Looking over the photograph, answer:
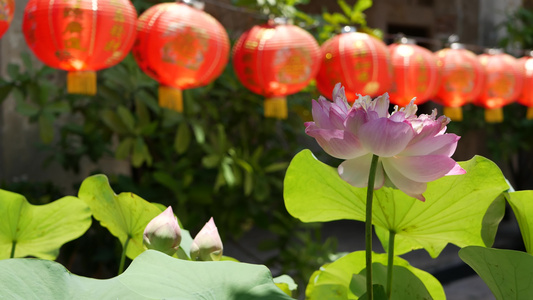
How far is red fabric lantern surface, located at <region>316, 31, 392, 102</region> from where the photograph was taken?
6.07 feet

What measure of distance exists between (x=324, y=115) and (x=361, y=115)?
0.02m

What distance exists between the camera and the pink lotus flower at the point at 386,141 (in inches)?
12.5

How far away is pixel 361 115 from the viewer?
0.32 m

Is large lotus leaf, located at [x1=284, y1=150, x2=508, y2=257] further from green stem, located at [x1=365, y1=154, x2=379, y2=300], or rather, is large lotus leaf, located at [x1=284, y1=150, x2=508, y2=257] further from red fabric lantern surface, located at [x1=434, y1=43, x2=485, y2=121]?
red fabric lantern surface, located at [x1=434, y1=43, x2=485, y2=121]

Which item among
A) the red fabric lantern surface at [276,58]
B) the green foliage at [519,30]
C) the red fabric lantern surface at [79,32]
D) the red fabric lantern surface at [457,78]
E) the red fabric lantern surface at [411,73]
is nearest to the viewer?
the red fabric lantern surface at [79,32]

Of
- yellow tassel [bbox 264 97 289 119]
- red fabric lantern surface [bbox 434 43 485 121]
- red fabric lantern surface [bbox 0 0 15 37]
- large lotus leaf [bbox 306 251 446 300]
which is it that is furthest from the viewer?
red fabric lantern surface [bbox 434 43 485 121]

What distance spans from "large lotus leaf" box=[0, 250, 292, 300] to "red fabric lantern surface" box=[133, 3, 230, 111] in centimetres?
123

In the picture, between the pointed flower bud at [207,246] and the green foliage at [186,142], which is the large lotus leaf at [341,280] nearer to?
the pointed flower bud at [207,246]

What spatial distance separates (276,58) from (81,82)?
561 millimetres

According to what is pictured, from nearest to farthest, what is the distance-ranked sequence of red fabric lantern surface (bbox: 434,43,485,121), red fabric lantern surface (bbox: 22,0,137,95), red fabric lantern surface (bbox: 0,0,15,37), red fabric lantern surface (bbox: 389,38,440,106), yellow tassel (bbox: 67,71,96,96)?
red fabric lantern surface (bbox: 0,0,15,37), red fabric lantern surface (bbox: 22,0,137,95), yellow tassel (bbox: 67,71,96,96), red fabric lantern surface (bbox: 389,38,440,106), red fabric lantern surface (bbox: 434,43,485,121)

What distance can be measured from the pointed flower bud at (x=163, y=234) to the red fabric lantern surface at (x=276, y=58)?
1.35m

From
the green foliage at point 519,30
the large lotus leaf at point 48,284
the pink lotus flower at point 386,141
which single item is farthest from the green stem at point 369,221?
the green foliage at point 519,30

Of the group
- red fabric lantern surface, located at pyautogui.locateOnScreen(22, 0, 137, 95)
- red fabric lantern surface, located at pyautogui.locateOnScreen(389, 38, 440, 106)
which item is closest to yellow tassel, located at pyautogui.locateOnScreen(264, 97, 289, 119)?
red fabric lantern surface, located at pyautogui.locateOnScreen(389, 38, 440, 106)

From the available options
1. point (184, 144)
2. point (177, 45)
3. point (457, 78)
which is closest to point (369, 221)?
point (177, 45)
